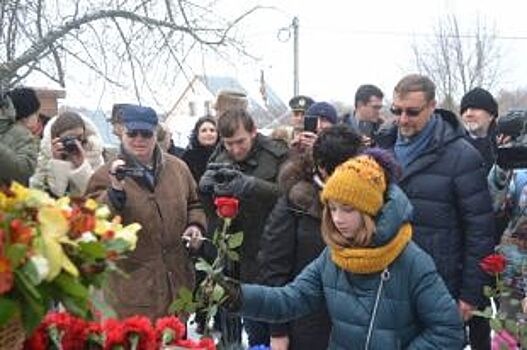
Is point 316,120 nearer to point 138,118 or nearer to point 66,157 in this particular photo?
point 138,118

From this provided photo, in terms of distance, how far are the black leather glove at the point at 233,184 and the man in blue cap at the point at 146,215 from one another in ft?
0.72

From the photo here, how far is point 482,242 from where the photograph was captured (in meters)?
3.69

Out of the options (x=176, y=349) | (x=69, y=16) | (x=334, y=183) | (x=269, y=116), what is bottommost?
(x=269, y=116)

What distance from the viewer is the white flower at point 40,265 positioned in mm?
1296

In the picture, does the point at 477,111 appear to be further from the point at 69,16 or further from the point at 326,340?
the point at 69,16

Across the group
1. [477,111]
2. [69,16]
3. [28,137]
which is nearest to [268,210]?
[28,137]

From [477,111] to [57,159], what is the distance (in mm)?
2647

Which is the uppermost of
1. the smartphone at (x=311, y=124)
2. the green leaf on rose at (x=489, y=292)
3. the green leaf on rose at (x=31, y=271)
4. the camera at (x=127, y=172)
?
the green leaf on rose at (x=31, y=271)

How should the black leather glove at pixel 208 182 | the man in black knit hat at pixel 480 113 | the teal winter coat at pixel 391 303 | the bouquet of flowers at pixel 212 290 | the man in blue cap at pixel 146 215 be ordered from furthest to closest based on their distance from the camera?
the man in black knit hat at pixel 480 113, the black leather glove at pixel 208 182, the man in blue cap at pixel 146 215, the teal winter coat at pixel 391 303, the bouquet of flowers at pixel 212 290

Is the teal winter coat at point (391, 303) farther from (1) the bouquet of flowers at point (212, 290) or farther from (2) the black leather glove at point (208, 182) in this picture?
(2) the black leather glove at point (208, 182)

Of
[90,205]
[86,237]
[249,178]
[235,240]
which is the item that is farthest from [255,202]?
[86,237]

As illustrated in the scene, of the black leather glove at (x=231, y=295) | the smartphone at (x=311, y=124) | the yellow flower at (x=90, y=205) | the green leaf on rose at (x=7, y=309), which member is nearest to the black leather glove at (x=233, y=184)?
the smartphone at (x=311, y=124)

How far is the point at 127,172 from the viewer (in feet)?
12.3

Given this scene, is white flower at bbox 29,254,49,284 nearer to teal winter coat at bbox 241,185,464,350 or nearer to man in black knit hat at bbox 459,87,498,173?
teal winter coat at bbox 241,185,464,350
